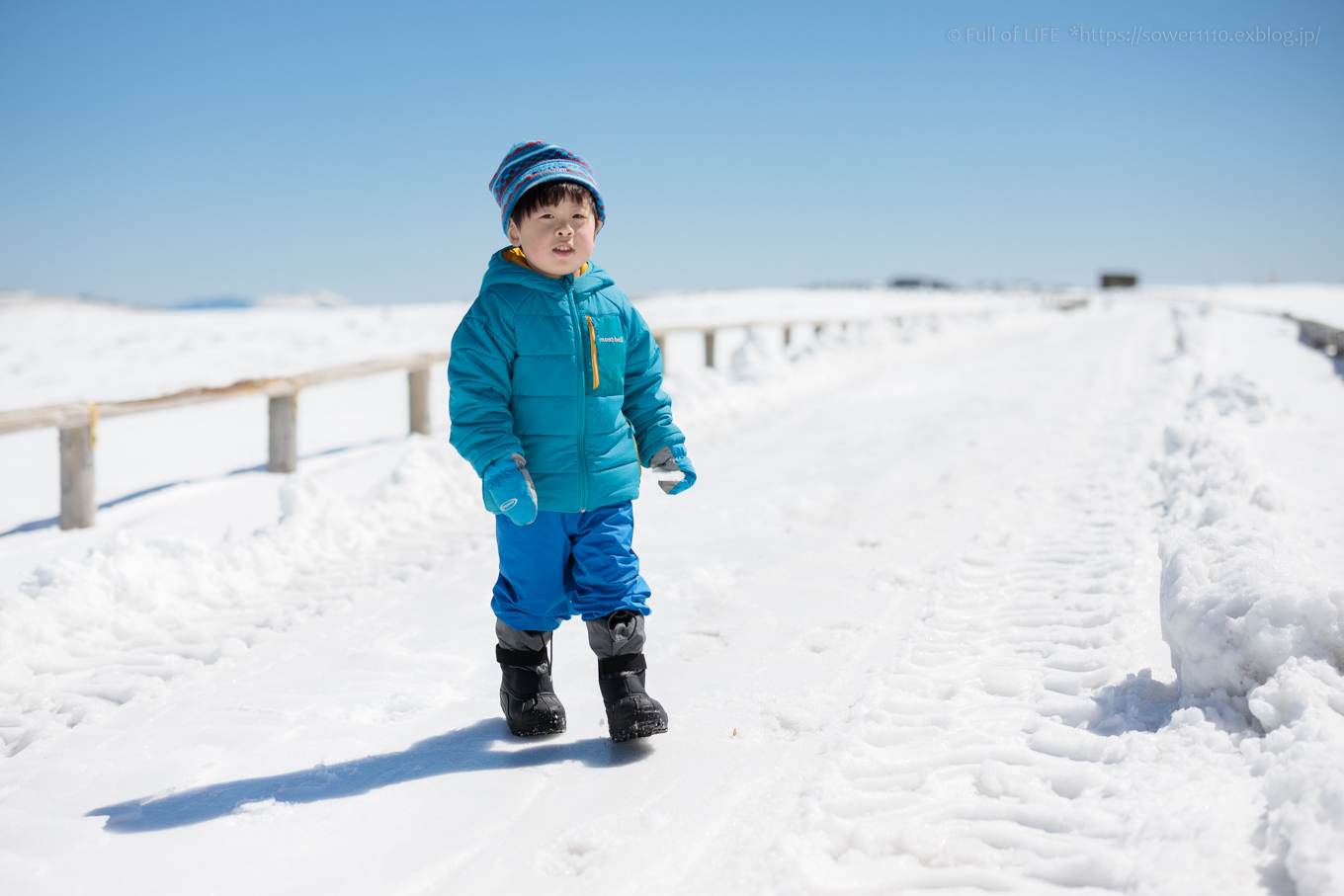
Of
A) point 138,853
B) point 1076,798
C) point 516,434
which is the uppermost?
point 516,434

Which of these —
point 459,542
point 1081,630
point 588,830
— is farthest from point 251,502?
point 1081,630

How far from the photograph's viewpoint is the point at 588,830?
7.21 feet

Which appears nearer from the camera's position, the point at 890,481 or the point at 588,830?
the point at 588,830

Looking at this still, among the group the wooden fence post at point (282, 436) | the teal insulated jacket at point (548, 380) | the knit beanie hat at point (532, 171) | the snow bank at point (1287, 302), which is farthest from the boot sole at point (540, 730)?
the snow bank at point (1287, 302)

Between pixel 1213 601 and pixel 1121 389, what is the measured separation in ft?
31.6

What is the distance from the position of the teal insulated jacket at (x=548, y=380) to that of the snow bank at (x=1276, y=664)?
174 cm

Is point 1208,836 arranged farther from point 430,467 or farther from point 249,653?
point 430,467

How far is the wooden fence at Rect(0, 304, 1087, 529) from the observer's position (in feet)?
17.4

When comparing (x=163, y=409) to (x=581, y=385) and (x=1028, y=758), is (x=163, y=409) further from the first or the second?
(x=1028, y=758)

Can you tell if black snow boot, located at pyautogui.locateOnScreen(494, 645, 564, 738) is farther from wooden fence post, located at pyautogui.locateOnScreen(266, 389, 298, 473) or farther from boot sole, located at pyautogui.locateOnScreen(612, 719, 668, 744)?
wooden fence post, located at pyautogui.locateOnScreen(266, 389, 298, 473)

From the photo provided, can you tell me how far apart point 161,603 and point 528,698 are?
6.98ft

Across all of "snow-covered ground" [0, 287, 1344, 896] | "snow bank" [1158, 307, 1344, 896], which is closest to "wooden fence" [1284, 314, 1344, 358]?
"snow-covered ground" [0, 287, 1344, 896]

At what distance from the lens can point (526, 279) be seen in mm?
2656

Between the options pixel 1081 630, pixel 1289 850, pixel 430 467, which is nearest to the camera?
pixel 1289 850
